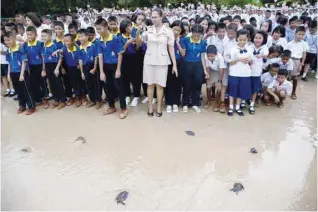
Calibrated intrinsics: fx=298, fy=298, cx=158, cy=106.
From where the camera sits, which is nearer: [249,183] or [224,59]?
[249,183]

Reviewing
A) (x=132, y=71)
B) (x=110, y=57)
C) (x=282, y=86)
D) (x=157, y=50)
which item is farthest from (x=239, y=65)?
(x=110, y=57)

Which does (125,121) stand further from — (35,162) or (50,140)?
(35,162)

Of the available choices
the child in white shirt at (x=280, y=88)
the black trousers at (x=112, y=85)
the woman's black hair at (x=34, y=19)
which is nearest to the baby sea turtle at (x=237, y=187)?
the black trousers at (x=112, y=85)

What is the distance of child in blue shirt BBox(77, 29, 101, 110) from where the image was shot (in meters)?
4.40

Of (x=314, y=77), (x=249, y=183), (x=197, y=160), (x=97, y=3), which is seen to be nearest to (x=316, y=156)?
(x=249, y=183)

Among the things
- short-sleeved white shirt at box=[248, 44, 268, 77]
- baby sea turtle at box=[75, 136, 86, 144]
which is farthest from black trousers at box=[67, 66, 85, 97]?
short-sleeved white shirt at box=[248, 44, 268, 77]

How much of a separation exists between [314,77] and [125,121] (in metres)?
4.33

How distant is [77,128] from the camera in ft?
13.5

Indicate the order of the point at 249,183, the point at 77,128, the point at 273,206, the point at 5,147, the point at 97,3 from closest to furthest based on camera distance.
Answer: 1. the point at 273,206
2. the point at 249,183
3. the point at 5,147
4. the point at 77,128
5. the point at 97,3

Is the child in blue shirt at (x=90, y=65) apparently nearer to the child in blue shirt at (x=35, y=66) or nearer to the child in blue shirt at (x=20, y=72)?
the child in blue shirt at (x=35, y=66)

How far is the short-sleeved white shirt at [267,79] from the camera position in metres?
4.68

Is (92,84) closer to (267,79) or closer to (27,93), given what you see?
(27,93)

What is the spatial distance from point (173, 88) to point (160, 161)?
5.15 ft

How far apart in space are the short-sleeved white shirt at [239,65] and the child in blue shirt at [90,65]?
197 centimetres
